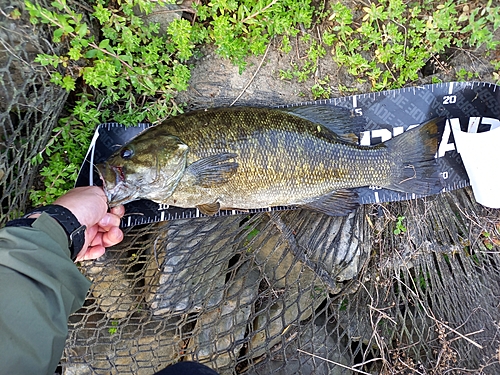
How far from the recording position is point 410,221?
3.52m

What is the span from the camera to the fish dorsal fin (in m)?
3.26

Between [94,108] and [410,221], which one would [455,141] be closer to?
[410,221]

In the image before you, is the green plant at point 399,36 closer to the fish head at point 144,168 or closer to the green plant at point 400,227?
the green plant at point 400,227

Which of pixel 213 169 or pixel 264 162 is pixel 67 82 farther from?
pixel 264 162

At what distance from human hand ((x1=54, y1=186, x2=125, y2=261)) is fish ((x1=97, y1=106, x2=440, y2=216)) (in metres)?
0.12

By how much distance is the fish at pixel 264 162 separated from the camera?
2836 mm

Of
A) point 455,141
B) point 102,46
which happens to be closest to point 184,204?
point 102,46

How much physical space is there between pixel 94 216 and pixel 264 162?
142cm

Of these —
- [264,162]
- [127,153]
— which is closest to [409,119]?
[264,162]

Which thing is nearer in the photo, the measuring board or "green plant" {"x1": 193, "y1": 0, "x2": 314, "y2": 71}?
"green plant" {"x1": 193, "y1": 0, "x2": 314, "y2": 71}

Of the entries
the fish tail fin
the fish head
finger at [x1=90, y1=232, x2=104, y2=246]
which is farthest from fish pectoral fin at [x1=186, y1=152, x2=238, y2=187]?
the fish tail fin

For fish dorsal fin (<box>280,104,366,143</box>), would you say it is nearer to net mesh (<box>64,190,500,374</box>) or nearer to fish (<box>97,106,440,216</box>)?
fish (<box>97,106,440,216</box>)

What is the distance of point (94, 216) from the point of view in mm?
2650

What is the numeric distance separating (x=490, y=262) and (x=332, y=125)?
216 cm
